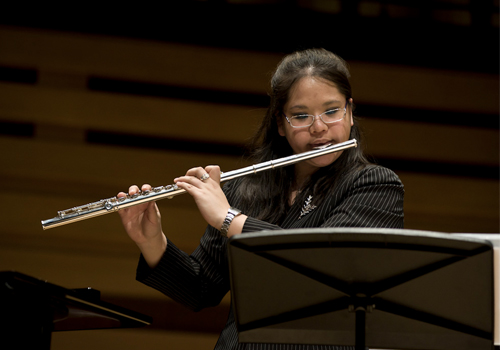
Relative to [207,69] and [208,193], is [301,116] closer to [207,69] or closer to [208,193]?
[208,193]

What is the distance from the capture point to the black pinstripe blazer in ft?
4.79

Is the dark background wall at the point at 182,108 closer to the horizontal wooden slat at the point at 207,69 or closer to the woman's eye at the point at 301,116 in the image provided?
the horizontal wooden slat at the point at 207,69

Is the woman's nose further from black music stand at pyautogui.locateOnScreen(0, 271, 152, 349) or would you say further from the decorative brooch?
black music stand at pyautogui.locateOnScreen(0, 271, 152, 349)

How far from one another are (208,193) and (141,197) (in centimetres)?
22

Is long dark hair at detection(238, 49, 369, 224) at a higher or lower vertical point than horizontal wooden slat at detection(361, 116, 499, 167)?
lower

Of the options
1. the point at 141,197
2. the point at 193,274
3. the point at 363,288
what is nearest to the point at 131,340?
the point at 193,274

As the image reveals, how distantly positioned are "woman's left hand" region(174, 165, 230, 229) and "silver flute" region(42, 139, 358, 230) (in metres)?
0.05

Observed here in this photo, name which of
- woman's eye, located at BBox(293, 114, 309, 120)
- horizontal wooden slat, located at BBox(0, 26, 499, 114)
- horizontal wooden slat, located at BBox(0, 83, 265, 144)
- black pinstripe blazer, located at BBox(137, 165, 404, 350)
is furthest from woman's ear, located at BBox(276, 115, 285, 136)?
horizontal wooden slat, located at BBox(0, 26, 499, 114)

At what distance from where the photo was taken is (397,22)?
335cm

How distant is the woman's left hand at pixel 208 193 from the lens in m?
1.48

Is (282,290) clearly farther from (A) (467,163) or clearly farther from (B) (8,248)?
(A) (467,163)

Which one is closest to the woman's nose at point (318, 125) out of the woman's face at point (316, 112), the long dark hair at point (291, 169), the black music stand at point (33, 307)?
the woman's face at point (316, 112)

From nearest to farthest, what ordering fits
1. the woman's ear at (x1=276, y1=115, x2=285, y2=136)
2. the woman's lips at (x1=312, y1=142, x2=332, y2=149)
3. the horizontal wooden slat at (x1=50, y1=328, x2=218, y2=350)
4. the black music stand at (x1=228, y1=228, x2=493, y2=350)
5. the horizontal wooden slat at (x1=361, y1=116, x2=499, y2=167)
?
1. the black music stand at (x1=228, y1=228, x2=493, y2=350)
2. the woman's lips at (x1=312, y1=142, x2=332, y2=149)
3. the woman's ear at (x1=276, y1=115, x2=285, y2=136)
4. the horizontal wooden slat at (x1=50, y1=328, x2=218, y2=350)
5. the horizontal wooden slat at (x1=361, y1=116, x2=499, y2=167)

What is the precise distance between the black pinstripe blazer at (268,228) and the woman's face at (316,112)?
152 mm
